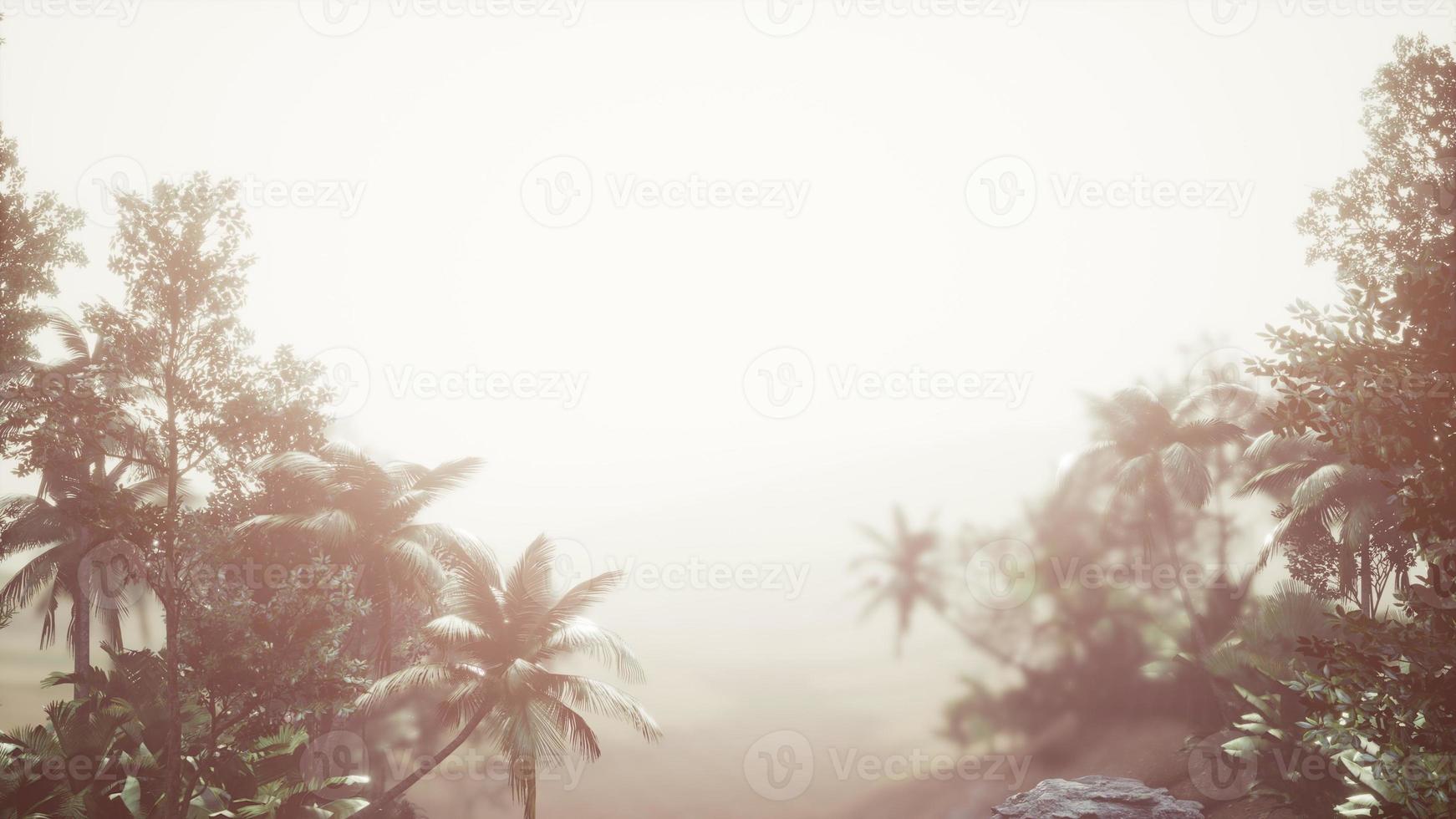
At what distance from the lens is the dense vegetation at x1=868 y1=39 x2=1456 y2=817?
6.33m

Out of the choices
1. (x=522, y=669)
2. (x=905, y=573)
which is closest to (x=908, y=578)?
(x=905, y=573)

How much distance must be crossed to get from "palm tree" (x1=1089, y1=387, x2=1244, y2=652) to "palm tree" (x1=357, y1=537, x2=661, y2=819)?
A: 701 inches

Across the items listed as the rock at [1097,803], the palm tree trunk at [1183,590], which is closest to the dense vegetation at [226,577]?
the rock at [1097,803]

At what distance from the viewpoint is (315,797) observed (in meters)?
15.4

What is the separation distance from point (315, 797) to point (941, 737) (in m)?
22.6

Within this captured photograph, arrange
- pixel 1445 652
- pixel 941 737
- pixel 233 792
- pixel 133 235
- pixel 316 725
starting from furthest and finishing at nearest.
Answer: pixel 941 737 < pixel 316 725 < pixel 233 792 < pixel 133 235 < pixel 1445 652

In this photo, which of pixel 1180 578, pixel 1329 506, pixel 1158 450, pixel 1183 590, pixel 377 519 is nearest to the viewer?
pixel 377 519

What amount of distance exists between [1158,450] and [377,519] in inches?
948

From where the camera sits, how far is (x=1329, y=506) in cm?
2123

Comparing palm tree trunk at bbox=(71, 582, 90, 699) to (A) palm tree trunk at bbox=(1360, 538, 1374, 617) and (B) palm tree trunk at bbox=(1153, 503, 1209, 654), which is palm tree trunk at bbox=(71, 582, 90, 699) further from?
(A) palm tree trunk at bbox=(1360, 538, 1374, 617)

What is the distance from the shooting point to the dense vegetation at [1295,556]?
249 inches

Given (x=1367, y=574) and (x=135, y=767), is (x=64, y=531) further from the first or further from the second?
(x=1367, y=574)

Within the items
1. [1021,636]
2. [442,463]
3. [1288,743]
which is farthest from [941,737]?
[442,463]

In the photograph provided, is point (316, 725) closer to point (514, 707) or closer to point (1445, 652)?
point (514, 707)
